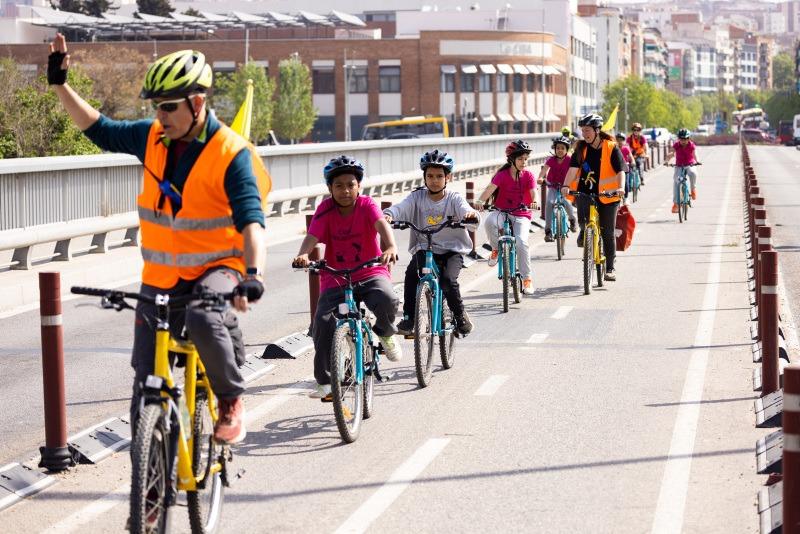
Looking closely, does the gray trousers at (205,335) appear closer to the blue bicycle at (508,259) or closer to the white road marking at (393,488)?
the white road marking at (393,488)

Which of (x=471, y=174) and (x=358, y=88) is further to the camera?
(x=358, y=88)

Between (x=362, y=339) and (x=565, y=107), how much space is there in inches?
5461

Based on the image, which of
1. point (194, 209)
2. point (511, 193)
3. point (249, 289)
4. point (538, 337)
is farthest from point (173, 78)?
point (511, 193)

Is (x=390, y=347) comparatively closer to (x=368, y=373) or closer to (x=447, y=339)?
(x=368, y=373)

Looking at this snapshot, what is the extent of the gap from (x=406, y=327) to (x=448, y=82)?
4440 inches

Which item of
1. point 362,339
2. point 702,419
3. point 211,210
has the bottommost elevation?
point 702,419

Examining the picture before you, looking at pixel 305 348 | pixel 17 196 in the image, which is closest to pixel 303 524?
pixel 305 348

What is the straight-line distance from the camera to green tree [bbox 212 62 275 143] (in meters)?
104

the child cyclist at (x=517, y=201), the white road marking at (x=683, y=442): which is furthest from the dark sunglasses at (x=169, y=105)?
the child cyclist at (x=517, y=201)

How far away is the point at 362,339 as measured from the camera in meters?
8.52

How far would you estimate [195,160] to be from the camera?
19.0 ft

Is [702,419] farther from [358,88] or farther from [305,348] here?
[358,88]

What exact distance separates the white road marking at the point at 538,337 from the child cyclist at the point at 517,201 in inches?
94.7

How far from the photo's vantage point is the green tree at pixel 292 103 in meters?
108
